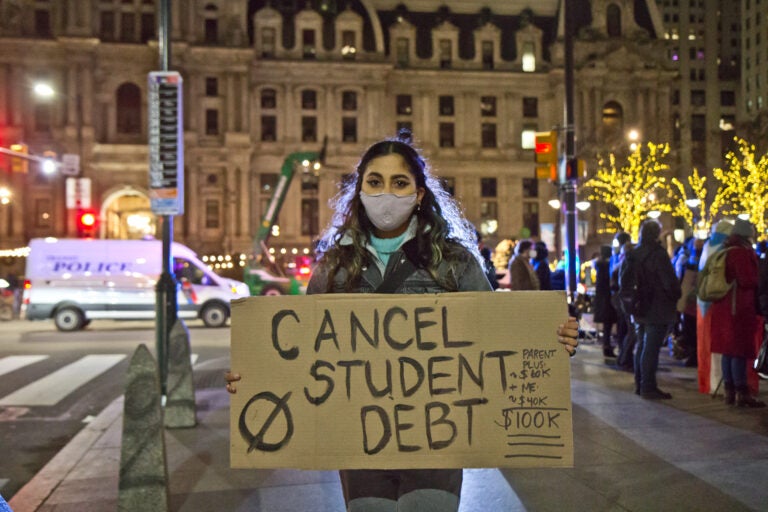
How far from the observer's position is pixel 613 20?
58.4 meters

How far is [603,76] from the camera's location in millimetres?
55781

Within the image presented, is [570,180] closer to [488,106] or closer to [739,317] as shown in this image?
[739,317]

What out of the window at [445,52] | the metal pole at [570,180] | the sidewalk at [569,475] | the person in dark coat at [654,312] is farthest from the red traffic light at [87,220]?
the window at [445,52]

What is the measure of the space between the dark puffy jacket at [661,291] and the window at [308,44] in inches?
1913

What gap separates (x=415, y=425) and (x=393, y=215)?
2.71 feet

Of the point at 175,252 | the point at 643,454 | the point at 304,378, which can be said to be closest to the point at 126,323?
the point at 175,252

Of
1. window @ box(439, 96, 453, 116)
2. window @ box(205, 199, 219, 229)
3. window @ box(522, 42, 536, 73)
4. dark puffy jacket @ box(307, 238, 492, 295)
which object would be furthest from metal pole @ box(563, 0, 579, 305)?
window @ box(522, 42, 536, 73)

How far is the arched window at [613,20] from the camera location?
58156 millimetres

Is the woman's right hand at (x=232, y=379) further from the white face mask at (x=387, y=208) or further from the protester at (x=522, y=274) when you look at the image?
the protester at (x=522, y=274)

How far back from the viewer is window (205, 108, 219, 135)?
51.8 m

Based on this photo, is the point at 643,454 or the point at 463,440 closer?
the point at 463,440

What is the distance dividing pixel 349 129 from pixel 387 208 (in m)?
52.5

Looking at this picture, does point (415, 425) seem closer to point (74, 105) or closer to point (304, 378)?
point (304, 378)

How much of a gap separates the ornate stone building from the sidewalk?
43.9m
